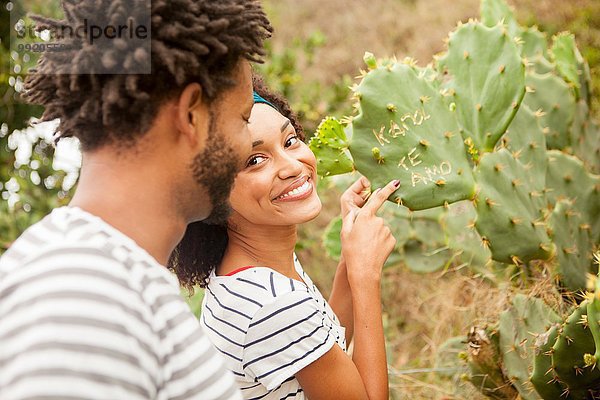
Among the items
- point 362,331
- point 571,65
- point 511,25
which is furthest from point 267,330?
point 571,65

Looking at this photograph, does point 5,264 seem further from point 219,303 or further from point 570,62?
point 570,62

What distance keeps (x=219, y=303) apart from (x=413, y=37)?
4.24m

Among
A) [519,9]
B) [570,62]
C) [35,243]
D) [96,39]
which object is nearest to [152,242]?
[35,243]

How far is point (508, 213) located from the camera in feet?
7.15

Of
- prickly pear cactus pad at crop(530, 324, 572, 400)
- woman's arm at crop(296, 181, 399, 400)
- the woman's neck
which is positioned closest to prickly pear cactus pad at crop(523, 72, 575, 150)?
prickly pear cactus pad at crop(530, 324, 572, 400)

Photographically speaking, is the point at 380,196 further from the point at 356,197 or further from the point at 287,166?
the point at 287,166

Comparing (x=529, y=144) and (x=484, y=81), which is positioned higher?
(x=484, y=81)

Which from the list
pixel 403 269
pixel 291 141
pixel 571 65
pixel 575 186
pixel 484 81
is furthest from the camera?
pixel 403 269

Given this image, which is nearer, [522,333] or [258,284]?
[258,284]

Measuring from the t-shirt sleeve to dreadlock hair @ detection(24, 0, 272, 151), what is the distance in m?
0.54

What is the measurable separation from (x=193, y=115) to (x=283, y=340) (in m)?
0.59

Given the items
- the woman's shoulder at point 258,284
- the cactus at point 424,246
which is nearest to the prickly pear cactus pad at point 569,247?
the cactus at point 424,246

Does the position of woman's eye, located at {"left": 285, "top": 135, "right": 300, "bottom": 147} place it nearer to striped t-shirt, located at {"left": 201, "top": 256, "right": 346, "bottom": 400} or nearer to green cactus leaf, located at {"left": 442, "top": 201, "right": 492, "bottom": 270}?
striped t-shirt, located at {"left": 201, "top": 256, "right": 346, "bottom": 400}

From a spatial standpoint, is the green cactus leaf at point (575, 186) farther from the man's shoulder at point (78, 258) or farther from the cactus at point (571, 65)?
the man's shoulder at point (78, 258)
